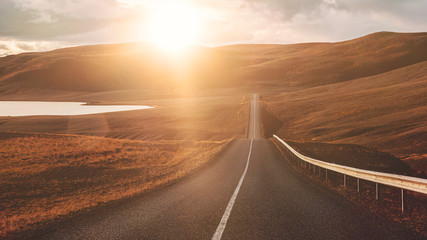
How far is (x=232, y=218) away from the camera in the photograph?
750 cm

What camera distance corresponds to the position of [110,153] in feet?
76.3

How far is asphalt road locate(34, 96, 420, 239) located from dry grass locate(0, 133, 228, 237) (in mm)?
1523

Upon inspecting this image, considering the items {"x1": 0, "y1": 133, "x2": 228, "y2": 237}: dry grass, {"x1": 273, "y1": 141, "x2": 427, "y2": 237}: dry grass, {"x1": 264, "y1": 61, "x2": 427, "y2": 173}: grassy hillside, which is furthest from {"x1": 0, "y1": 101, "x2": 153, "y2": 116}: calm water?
{"x1": 273, "y1": 141, "x2": 427, "y2": 237}: dry grass

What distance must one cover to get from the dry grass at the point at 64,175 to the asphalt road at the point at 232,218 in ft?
5.00

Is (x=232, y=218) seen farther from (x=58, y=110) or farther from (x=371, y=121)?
(x=58, y=110)

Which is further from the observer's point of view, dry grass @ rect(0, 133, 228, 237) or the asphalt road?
dry grass @ rect(0, 133, 228, 237)

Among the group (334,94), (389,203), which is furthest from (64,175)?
(334,94)

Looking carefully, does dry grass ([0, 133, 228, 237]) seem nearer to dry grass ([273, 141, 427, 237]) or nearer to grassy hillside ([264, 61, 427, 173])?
dry grass ([273, 141, 427, 237])

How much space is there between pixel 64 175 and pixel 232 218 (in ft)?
38.8

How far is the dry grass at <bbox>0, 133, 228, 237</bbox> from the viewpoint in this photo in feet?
32.4

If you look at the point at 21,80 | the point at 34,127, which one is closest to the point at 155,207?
the point at 34,127

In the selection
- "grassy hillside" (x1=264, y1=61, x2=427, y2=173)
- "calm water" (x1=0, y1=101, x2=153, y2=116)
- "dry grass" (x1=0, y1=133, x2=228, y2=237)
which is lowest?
"dry grass" (x1=0, y1=133, x2=228, y2=237)

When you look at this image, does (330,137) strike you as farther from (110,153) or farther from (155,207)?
(155,207)

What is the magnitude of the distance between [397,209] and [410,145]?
27.2 metres
